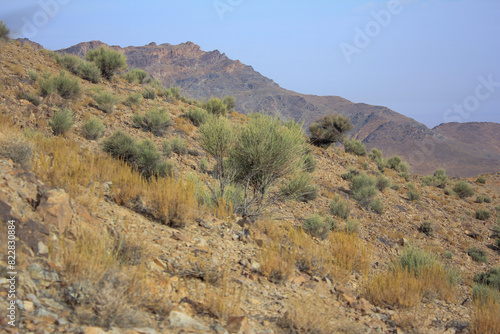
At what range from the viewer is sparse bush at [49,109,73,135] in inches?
367

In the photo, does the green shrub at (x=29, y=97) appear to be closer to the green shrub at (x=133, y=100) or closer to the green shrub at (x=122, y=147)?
the green shrub at (x=122, y=147)

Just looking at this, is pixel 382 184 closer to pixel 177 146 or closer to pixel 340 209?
pixel 340 209

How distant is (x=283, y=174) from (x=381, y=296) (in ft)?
11.8

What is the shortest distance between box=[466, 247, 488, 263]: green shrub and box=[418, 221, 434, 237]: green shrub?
1416 millimetres

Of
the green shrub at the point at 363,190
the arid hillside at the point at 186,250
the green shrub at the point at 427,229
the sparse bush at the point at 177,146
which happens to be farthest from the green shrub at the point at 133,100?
the green shrub at the point at 427,229

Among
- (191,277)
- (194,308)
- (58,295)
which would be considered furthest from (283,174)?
(58,295)

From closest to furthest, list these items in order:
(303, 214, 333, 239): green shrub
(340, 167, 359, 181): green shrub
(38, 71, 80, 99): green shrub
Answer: (303, 214, 333, 239): green shrub, (38, 71, 80, 99): green shrub, (340, 167, 359, 181): green shrub

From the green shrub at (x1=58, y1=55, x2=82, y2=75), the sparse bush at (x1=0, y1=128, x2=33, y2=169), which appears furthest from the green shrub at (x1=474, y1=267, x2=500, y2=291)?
the green shrub at (x1=58, y1=55, x2=82, y2=75)

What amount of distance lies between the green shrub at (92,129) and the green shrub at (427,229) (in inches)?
526

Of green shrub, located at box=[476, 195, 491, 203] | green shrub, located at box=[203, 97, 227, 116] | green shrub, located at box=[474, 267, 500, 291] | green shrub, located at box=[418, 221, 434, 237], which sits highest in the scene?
green shrub, located at box=[203, 97, 227, 116]

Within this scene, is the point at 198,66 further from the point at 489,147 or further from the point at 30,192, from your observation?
the point at 30,192

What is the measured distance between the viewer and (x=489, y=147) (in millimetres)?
80875

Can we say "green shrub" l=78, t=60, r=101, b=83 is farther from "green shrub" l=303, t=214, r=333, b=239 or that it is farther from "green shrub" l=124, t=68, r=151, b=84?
Result: "green shrub" l=303, t=214, r=333, b=239

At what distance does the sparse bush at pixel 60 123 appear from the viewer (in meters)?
9.32
